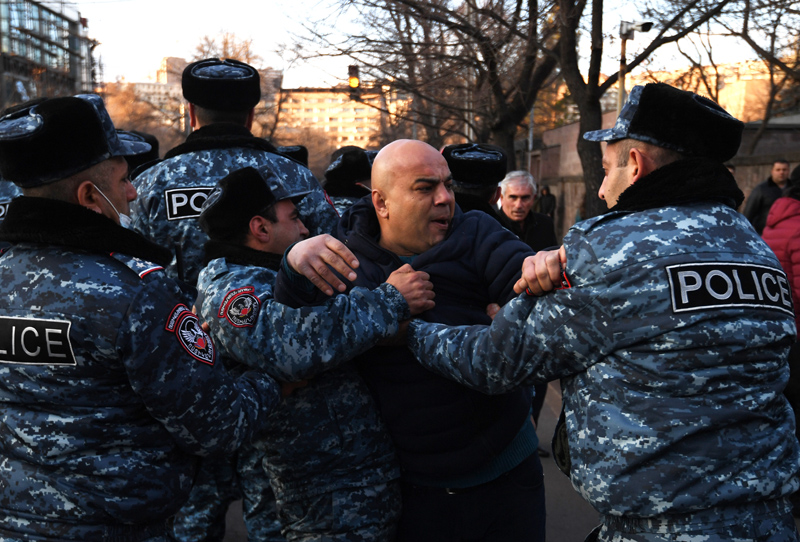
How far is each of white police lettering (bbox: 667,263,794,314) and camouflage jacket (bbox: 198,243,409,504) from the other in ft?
3.02

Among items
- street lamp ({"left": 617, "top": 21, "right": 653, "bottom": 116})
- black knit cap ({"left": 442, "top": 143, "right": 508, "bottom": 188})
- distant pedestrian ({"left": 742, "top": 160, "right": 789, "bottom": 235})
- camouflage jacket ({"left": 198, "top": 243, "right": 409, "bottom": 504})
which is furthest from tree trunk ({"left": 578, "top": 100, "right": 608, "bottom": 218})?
camouflage jacket ({"left": 198, "top": 243, "right": 409, "bottom": 504})

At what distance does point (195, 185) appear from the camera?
356 cm

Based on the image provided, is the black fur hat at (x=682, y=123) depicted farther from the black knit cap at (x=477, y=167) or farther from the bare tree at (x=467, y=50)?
the bare tree at (x=467, y=50)

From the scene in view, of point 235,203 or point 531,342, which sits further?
point 235,203

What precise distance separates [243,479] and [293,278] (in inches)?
45.7

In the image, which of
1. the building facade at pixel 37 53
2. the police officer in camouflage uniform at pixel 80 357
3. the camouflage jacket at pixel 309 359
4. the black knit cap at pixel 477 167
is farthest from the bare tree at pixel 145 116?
the police officer in camouflage uniform at pixel 80 357

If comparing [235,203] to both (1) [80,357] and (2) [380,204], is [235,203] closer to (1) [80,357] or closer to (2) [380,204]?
(2) [380,204]

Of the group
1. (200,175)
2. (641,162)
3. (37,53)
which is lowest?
(200,175)

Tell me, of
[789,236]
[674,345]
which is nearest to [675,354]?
[674,345]

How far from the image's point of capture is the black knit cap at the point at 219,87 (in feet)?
12.2

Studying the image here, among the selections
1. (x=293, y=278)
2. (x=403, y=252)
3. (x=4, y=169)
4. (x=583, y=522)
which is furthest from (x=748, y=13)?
(x=4, y=169)

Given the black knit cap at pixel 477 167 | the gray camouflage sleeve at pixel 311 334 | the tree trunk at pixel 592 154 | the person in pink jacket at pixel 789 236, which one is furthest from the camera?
the tree trunk at pixel 592 154

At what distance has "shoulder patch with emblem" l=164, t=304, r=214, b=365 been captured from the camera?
1.96 metres

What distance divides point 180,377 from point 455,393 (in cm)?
92
